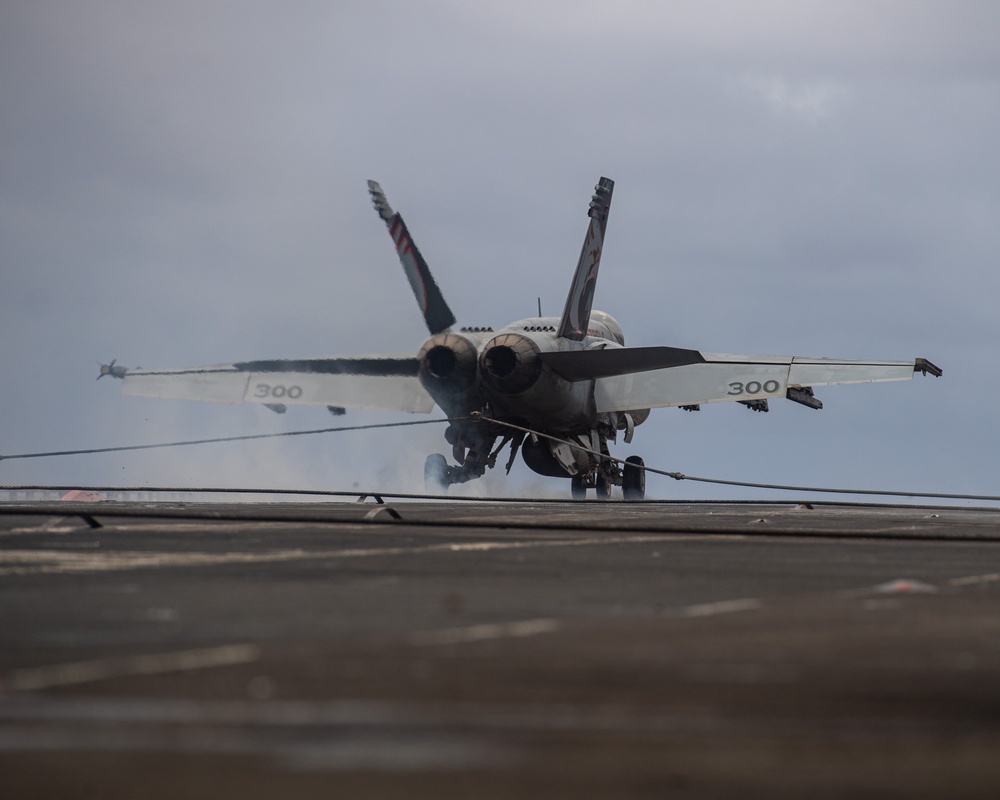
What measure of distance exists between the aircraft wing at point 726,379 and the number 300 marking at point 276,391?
7.48m

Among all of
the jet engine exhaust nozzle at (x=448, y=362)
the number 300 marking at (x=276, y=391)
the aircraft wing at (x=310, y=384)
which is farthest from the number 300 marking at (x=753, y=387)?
the number 300 marking at (x=276, y=391)

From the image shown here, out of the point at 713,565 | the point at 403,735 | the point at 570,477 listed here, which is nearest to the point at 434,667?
the point at 403,735

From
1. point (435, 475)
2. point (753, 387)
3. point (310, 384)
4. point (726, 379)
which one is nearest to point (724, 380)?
point (726, 379)

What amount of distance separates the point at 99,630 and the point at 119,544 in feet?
18.1

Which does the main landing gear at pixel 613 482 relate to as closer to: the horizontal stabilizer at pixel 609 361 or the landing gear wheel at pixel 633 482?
the landing gear wheel at pixel 633 482

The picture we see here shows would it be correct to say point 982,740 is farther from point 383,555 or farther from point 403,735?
point 383,555

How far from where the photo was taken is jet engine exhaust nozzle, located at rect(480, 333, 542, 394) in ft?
108

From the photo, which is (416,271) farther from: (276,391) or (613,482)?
(613,482)

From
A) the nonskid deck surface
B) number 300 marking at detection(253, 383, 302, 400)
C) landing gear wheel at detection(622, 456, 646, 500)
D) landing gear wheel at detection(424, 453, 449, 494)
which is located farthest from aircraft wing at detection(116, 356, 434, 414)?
the nonskid deck surface

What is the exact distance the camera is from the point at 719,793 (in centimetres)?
354

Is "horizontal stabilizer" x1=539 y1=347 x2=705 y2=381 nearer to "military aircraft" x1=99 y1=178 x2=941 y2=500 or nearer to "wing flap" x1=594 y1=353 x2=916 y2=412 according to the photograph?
"military aircraft" x1=99 y1=178 x2=941 y2=500

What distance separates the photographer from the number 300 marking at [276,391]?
38.1 metres

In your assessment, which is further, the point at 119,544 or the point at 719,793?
the point at 119,544

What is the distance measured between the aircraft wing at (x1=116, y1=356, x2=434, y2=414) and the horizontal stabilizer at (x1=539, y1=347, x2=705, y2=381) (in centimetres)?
486
